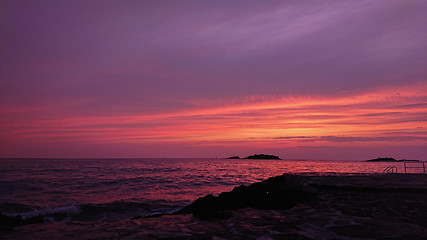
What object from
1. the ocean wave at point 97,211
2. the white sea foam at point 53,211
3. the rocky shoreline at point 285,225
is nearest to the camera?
the rocky shoreline at point 285,225

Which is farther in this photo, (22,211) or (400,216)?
(22,211)

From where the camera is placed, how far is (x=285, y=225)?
16.9ft

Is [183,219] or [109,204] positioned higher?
[183,219]

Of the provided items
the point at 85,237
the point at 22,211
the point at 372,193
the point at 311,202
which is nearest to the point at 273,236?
the point at 85,237

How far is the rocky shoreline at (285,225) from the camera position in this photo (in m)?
4.43

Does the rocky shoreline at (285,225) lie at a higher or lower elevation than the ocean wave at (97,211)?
higher

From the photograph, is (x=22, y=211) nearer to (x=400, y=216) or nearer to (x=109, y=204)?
(x=109, y=204)

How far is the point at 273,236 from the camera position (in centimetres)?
442

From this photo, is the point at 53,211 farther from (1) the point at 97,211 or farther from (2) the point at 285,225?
(2) the point at 285,225

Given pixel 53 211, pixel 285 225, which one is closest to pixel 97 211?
pixel 53 211

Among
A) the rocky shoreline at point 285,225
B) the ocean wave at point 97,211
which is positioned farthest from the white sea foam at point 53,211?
the rocky shoreline at point 285,225

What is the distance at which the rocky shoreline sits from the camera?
4.43m

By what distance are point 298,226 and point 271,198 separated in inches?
124

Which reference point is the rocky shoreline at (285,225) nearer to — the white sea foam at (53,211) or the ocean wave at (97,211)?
the ocean wave at (97,211)
